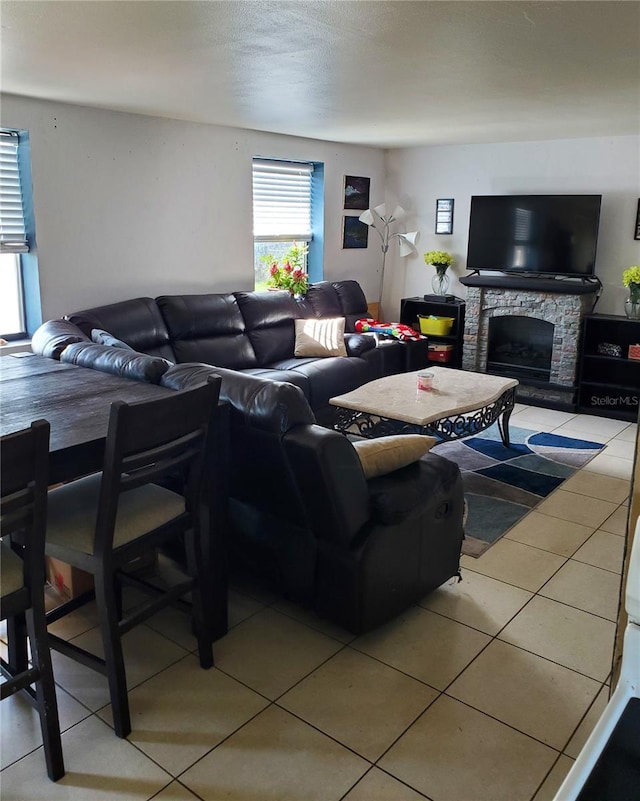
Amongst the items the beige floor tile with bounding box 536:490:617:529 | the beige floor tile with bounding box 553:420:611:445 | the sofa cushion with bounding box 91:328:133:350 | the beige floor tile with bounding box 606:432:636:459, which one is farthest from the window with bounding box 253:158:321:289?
the beige floor tile with bounding box 536:490:617:529

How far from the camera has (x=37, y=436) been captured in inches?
63.9

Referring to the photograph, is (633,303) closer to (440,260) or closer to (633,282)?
Result: (633,282)

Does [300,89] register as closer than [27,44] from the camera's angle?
No

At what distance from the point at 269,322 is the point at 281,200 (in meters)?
1.38

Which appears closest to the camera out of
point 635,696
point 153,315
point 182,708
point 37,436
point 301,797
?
point 635,696

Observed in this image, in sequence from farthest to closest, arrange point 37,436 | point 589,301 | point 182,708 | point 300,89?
point 589,301 → point 300,89 → point 182,708 → point 37,436

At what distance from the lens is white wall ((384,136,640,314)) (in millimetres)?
5746

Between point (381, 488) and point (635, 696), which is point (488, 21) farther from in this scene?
point (635, 696)

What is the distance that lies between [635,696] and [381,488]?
136 cm

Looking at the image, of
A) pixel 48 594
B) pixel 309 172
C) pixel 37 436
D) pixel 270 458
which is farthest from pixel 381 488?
pixel 309 172

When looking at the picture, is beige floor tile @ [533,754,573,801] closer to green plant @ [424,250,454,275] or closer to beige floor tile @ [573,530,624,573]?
beige floor tile @ [573,530,624,573]

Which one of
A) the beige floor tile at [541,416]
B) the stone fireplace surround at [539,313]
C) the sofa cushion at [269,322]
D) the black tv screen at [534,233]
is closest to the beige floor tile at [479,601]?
the beige floor tile at [541,416]

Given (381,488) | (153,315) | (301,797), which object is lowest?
(301,797)

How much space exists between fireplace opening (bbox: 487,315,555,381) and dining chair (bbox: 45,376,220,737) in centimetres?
448
